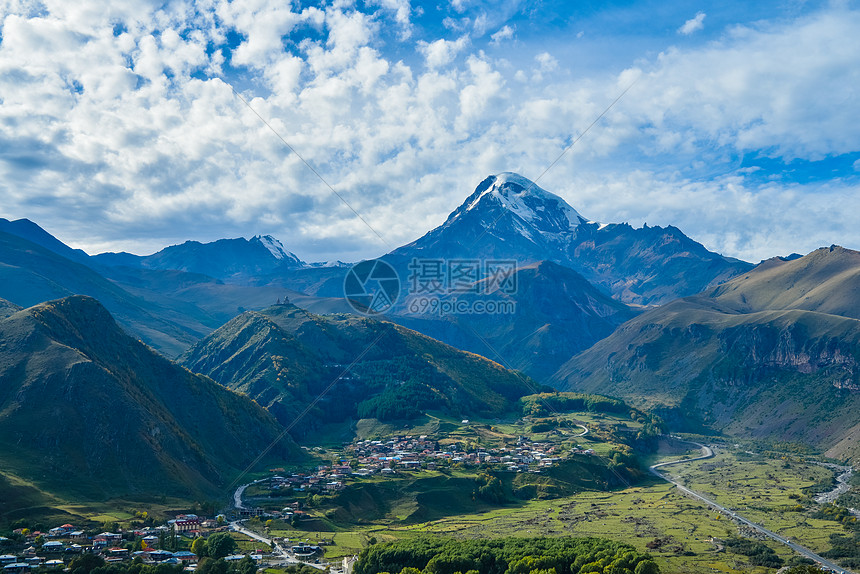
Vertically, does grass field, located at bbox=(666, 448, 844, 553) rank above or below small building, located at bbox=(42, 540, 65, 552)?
below

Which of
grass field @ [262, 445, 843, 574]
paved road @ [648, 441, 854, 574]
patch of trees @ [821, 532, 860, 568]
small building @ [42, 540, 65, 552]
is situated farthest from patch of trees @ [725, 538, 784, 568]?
small building @ [42, 540, 65, 552]

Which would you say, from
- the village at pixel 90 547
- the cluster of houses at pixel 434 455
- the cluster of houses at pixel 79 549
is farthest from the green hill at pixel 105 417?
the cluster of houses at pixel 434 455

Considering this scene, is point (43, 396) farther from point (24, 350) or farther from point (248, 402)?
point (248, 402)

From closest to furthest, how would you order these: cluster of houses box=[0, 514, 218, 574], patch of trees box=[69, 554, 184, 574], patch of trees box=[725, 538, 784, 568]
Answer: patch of trees box=[69, 554, 184, 574], cluster of houses box=[0, 514, 218, 574], patch of trees box=[725, 538, 784, 568]

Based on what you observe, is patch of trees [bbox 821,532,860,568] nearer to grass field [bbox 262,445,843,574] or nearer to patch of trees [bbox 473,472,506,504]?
grass field [bbox 262,445,843,574]

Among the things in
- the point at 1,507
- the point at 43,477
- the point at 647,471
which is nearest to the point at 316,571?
the point at 1,507

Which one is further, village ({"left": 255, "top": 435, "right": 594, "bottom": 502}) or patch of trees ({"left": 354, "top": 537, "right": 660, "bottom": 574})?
village ({"left": 255, "top": 435, "right": 594, "bottom": 502})

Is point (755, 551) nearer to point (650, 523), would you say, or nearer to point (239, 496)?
point (650, 523)

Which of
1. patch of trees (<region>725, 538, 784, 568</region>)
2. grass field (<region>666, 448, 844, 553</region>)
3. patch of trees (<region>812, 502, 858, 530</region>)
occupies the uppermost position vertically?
patch of trees (<region>725, 538, 784, 568</region>)

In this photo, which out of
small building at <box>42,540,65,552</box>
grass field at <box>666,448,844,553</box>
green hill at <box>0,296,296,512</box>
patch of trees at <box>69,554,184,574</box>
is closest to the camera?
patch of trees at <box>69,554,184,574</box>
